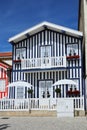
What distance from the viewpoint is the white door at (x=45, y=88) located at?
77.6 ft

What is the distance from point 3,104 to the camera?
20875 mm

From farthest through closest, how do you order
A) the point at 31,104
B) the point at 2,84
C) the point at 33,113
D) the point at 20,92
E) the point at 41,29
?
the point at 2,84, the point at 41,29, the point at 20,92, the point at 31,104, the point at 33,113

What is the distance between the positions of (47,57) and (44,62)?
0.49 m

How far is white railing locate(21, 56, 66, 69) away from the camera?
2284 cm

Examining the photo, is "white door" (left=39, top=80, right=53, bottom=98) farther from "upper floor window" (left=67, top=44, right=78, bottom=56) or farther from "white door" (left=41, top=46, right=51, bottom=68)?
"upper floor window" (left=67, top=44, right=78, bottom=56)

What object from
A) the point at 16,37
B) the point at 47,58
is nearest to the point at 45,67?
the point at 47,58

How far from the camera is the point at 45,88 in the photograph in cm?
2380

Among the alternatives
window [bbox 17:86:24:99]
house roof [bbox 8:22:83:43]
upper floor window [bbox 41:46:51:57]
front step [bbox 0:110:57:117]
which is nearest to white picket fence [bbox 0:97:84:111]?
front step [bbox 0:110:57:117]

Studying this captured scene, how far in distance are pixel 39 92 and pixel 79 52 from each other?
15.3 feet

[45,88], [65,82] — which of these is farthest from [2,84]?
[65,82]

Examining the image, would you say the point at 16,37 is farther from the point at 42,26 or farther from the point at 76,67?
the point at 76,67

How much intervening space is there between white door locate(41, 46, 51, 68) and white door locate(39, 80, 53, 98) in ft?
Answer: 5.05

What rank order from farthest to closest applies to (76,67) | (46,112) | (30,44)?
(30,44) → (76,67) → (46,112)

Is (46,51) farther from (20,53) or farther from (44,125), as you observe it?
(44,125)
